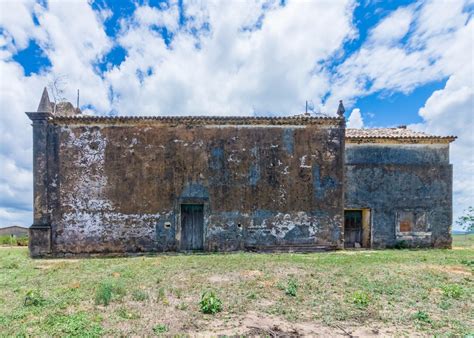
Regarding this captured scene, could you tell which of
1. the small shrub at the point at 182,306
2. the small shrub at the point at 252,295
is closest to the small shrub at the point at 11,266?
the small shrub at the point at 182,306

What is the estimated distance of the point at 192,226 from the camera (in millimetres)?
14242

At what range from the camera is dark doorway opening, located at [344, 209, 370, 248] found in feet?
50.9

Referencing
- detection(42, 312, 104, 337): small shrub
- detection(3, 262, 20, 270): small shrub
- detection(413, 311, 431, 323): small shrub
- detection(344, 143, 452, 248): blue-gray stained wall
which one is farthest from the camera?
detection(344, 143, 452, 248): blue-gray stained wall

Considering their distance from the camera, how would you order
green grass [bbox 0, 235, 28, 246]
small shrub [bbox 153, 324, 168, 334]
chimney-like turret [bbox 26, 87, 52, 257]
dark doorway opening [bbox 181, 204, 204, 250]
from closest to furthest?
1. small shrub [bbox 153, 324, 168, 334]
2. chimney-like turret [bbox 26, 87, 52, 257]
3. dark doorway opening [bbox 181, 204, 204, 250]
4. green grass [bbox 0, 235, 28, 246]

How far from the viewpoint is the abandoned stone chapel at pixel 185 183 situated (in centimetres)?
1378

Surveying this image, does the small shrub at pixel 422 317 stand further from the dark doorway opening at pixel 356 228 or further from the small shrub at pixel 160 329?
the dark doorway opening at pixel 356 228

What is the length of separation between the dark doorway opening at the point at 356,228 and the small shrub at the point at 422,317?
32.2 ft

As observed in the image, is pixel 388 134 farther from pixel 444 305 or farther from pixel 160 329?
pixel 160 329

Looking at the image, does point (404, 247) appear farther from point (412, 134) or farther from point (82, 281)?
point (82, 281)

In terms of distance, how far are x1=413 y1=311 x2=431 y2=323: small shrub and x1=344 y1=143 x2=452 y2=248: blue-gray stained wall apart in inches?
372

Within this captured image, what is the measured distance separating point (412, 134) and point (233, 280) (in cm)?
1270

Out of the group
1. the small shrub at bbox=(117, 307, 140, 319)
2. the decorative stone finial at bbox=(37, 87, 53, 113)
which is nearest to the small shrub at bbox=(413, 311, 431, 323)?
Result: the small shrub at bbox=(117, 307, 140, 319)

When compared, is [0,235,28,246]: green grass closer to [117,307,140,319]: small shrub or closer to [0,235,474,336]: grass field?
[0,235,474,336]: grass field

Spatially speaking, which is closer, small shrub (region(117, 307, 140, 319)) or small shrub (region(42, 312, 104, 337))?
small shrub (region(42, 312, 104, 337))
